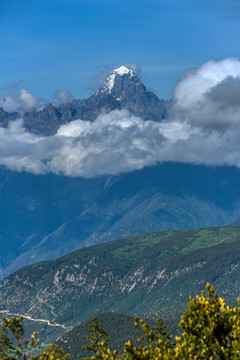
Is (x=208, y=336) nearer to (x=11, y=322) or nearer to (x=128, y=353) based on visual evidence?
(x=128, y=353)

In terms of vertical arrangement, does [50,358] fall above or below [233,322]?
above

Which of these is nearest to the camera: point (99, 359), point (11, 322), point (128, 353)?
point (128, 353)

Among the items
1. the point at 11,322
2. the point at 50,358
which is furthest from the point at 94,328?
the point at 11,322

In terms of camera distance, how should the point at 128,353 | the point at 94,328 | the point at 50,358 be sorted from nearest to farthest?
the point at 128,353 < the point at 50,358 < the point at 94,328

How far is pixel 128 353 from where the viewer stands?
8450 centimetres

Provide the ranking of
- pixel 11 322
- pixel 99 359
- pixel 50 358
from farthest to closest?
pixel 99 359
pixel 50 358
pixel 11 322

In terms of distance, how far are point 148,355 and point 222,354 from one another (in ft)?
35.4

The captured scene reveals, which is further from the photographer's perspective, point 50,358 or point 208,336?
point 50,358

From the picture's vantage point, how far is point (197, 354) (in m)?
87.2

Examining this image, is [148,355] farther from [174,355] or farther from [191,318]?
[191,318]

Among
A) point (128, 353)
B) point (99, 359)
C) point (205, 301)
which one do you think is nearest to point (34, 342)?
point (128, 353)

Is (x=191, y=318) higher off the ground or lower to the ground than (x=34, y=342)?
lower

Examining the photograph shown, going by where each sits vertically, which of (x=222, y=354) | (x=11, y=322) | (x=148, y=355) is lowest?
(x=222, y=354)

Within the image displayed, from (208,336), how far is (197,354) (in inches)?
138
